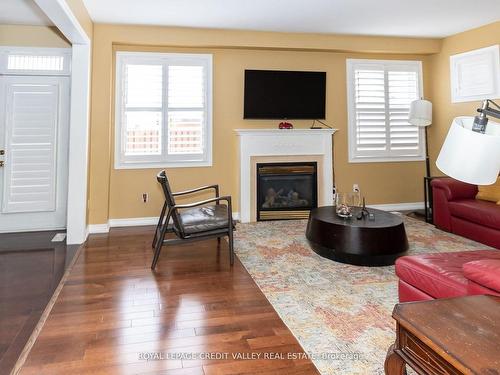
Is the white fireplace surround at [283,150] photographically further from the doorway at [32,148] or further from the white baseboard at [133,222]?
the doorway at [32,148]

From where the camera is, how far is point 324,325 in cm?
214

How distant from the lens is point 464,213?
156 inches

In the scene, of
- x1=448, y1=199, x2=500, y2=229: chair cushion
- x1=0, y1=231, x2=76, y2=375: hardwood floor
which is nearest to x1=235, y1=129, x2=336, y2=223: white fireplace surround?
x1=448, y1=199, x2=500, y2=229: chair cushion

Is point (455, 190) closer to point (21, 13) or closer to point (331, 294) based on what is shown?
point (331, 294)

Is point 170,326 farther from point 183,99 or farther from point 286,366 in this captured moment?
point 183,99

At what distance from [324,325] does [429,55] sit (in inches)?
209

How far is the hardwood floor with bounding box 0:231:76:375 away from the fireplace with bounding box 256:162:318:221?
268cm

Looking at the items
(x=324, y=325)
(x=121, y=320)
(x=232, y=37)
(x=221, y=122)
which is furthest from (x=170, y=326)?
(x=232, y=37)

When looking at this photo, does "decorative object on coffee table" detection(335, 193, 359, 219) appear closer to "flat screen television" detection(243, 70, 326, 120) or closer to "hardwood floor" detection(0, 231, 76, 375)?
"flat screen television" detection(243, 70, 326, 120)

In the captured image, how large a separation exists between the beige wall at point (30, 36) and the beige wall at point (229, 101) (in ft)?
1.93

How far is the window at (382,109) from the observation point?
541 centimetres

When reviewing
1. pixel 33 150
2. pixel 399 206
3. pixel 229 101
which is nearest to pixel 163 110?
pixel 229 101

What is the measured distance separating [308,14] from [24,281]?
4.32 m

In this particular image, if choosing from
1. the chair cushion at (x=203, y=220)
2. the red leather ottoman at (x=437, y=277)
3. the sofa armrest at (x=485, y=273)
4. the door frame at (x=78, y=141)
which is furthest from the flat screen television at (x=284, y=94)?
the sofa armrest at (x=485, y=273)
